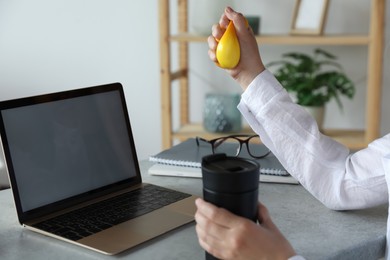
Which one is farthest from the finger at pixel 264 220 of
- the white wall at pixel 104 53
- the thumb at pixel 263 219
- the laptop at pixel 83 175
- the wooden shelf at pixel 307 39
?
the white wall at pixel 104 53

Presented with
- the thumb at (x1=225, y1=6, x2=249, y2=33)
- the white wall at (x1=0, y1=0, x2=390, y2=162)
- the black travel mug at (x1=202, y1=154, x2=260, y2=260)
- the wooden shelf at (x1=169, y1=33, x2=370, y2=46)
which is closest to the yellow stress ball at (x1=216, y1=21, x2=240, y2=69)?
the thumb at (x1=225, y1=6, x2=249, y2=33)

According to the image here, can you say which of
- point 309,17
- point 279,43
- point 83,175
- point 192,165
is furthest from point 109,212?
point 309,17

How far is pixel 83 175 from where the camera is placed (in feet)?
3.82

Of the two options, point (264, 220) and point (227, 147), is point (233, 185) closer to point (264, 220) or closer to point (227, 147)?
point (264, 220)

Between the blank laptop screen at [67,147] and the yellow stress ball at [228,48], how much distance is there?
222 millimetres

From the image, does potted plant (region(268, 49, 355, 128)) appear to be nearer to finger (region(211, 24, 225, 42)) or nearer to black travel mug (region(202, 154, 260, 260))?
finger (region(211, 24, 225, 42))

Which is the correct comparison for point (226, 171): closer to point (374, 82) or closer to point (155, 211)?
point (155, 211)

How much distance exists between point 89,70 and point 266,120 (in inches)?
75.0

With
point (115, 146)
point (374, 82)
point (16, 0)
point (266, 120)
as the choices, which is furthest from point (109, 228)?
point (16, 0)

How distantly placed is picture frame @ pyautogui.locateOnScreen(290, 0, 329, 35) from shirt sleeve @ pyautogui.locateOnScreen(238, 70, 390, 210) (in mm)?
1285

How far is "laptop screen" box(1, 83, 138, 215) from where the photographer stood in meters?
1.07

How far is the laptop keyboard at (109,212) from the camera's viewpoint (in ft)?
3.37

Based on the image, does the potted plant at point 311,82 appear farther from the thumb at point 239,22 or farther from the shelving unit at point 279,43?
the thumb at point 239,22

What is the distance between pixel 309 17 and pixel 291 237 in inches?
62.0
